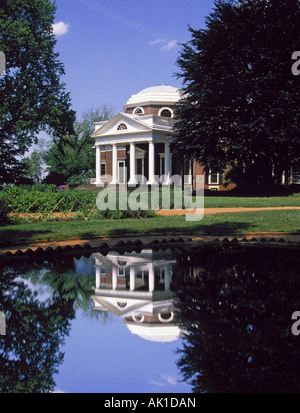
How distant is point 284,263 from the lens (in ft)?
27.8

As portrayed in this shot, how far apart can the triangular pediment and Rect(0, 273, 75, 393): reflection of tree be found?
3543 cm

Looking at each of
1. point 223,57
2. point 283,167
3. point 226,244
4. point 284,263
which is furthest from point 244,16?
point 284,263

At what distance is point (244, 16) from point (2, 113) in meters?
20.1

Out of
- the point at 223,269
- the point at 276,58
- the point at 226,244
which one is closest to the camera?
the point at 223,269

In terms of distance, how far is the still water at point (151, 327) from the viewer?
11.3 ft

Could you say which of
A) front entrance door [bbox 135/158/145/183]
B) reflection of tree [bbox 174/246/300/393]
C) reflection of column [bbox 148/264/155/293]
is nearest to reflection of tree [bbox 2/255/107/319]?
Result: reflection of column [bbox 148/264/155/293]

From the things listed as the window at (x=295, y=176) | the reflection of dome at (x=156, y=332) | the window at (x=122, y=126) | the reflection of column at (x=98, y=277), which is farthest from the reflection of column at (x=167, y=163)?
the reflection of dome at (x=156, y=332)

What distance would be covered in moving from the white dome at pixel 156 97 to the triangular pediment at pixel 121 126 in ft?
18.9

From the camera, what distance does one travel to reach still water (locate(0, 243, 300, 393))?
345 cm

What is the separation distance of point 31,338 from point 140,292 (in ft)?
7.07

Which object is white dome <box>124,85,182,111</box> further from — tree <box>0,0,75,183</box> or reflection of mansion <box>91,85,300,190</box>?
tree <box>0,0,75,183</box>

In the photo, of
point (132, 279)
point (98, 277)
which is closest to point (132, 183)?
point (98, 277)

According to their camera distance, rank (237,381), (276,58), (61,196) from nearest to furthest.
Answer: (237,381) < (61,196) < (276,58)
